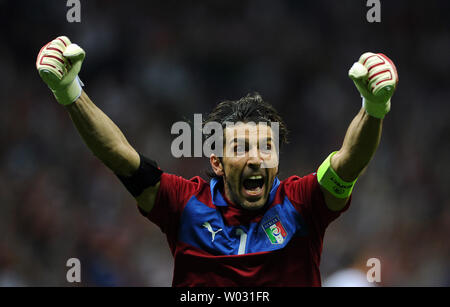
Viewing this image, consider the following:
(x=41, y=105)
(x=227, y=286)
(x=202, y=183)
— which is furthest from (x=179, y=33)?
(x=227, y=286)

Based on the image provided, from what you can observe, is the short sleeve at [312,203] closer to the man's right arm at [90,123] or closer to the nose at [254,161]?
the nose at [254,161]

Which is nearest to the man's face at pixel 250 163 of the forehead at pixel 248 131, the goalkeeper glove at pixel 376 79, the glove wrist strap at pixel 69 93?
the forehead at pixel 248 131

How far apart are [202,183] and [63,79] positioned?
1.05 metres

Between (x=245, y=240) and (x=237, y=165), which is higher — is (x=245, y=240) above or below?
below

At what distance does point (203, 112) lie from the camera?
7.39m

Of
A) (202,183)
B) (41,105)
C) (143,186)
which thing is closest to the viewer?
(143,186)

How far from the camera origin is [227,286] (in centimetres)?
336

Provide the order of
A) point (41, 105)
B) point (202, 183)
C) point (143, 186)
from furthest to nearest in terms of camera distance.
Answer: point (41, 105) < point (202, 183) < point (143, 186)

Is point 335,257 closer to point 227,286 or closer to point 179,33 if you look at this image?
point 179,33

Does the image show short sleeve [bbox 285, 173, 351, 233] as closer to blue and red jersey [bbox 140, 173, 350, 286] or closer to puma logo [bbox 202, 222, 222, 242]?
blue and red jersey [bbox 140, 173, 350, 286]

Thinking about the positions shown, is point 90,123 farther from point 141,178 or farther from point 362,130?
point 362,130

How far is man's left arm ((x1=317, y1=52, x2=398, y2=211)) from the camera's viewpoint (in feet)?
9.91

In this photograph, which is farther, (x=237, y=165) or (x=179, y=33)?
(x=179, y=33)

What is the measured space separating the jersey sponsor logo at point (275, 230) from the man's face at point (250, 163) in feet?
0.37
